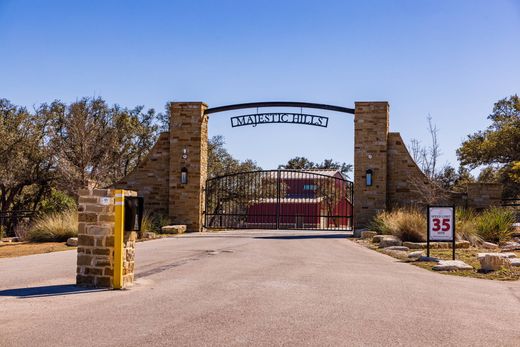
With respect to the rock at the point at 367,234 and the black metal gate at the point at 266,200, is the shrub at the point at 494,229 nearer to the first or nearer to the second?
the rock at the point at 367,234

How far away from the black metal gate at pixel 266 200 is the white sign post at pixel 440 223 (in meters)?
8.74

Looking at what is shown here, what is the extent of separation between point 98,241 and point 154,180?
1548cm

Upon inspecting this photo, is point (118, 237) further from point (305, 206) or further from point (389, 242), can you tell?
point (305, 206)

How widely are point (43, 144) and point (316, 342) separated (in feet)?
82.6

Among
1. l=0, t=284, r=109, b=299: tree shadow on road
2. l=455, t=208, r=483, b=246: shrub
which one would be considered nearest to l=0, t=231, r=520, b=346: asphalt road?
l=0, t=284, r=109, b=299: tree shadow on road

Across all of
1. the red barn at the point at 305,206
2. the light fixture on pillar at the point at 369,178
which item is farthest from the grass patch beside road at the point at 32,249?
the light fixture on pillar at the point at 369,178

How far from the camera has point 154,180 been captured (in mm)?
23547

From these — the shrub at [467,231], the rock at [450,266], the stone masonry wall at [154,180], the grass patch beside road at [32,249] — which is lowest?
the grass patch beside road at [32,249]

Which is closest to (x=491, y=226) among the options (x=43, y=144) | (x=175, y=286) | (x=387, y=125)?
(x=387, y=125)

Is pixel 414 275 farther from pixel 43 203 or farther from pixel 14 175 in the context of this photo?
pixel 43 203

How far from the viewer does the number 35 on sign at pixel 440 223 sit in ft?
42.2

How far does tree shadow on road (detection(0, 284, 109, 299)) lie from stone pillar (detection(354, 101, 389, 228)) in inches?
597

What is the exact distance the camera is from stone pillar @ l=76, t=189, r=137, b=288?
816 centimetres

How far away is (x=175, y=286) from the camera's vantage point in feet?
27.6
